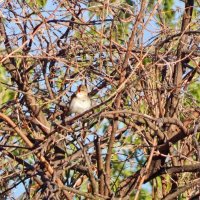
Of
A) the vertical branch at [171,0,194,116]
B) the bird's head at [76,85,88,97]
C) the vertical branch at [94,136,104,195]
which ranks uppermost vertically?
the vertical branch at [171,0,194,116]

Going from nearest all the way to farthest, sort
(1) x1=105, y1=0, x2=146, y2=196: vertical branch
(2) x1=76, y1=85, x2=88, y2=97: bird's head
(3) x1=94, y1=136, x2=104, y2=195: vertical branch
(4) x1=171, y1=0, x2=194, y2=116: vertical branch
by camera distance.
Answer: (1) x1=105, y1=0, x2=146, y2=196: vertical branch
(3) x1=94, y1=136, x2=104, y2=195: vertical branch
(4) x1=171, y1=0, x2=194, y2=116: vertical branch
(2) x1=76, y1=85, x2=88, y2=97: bird's head

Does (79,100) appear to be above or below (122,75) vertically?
below

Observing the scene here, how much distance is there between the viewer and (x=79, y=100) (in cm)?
503

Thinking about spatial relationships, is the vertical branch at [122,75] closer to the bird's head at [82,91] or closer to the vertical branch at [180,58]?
the vertical branch at [180,58]

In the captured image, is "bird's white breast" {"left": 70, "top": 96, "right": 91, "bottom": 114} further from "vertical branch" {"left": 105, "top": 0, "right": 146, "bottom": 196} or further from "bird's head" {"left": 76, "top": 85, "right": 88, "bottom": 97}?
"vertical branch" {"left": 105, "top": 0, "right": 146, "bottom": 196}

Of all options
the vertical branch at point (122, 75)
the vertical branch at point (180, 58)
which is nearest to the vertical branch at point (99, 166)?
the vertical branch at point (122, 75)

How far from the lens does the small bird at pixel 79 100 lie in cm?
498

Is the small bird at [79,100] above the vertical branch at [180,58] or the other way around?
the other way around

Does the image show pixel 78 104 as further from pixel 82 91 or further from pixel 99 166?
pixel 99 166

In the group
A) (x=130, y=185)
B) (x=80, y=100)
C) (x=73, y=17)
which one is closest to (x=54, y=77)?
(x=80, y=100)

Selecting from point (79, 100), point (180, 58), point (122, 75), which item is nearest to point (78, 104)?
point (79, 100)

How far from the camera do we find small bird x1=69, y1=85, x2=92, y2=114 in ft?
16.3

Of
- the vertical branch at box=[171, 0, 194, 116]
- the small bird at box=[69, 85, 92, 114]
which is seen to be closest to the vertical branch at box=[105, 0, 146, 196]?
the vertical branch at box=[171, 0, 194, 116]

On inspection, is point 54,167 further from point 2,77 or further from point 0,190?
point 2,77
